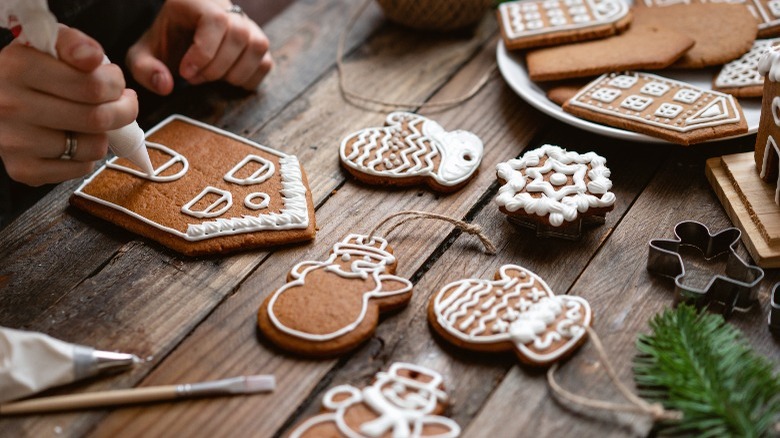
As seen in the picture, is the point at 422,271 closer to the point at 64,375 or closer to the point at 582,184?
the point at 582,184

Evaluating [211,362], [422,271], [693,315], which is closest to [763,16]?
[693,315]

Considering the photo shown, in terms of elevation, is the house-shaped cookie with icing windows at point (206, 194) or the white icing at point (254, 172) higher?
the white icing at point (254, 172)

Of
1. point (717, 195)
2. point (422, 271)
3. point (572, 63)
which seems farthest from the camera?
point (572, 63)

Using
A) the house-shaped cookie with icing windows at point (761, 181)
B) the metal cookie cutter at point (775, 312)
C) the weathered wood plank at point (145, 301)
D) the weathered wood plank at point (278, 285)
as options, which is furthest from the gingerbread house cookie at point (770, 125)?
the weathered wood plank at point (145, 301)

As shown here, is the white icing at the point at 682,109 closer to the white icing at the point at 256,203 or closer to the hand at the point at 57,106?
the white icing at the point at 256,203

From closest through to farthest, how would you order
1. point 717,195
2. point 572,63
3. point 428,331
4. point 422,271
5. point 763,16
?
point 428,331 → point 422,271 → point 717,195 → point 572,63 → point 763,16

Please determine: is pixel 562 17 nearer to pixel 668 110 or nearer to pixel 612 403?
pixel 668 110
